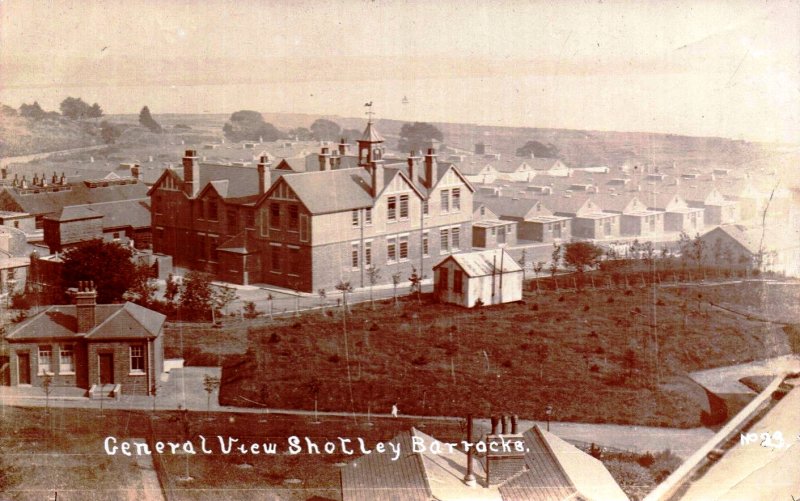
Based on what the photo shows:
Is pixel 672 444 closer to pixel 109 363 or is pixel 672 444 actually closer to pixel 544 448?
→ pixel 544 448

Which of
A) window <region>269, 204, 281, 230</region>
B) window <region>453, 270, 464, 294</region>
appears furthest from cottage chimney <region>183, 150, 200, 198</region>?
window <region>453, 270, 464, 294</region>

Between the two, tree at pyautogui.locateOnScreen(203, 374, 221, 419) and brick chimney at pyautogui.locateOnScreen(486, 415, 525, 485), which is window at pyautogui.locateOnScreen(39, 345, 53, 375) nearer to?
tree at pyautogui.locateOnScreen(203, 374, 221, 419)

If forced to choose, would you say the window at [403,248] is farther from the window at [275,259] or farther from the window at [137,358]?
the window at [137,358]

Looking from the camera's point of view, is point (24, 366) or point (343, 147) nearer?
point (24, 366)

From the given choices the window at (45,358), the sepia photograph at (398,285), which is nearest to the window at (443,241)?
the sepia photograph at (398,285)

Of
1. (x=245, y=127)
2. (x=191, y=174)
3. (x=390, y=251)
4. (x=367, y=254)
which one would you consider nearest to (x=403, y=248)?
(x=390, y=251)

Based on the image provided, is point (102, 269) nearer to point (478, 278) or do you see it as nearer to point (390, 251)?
point (390, 251)
